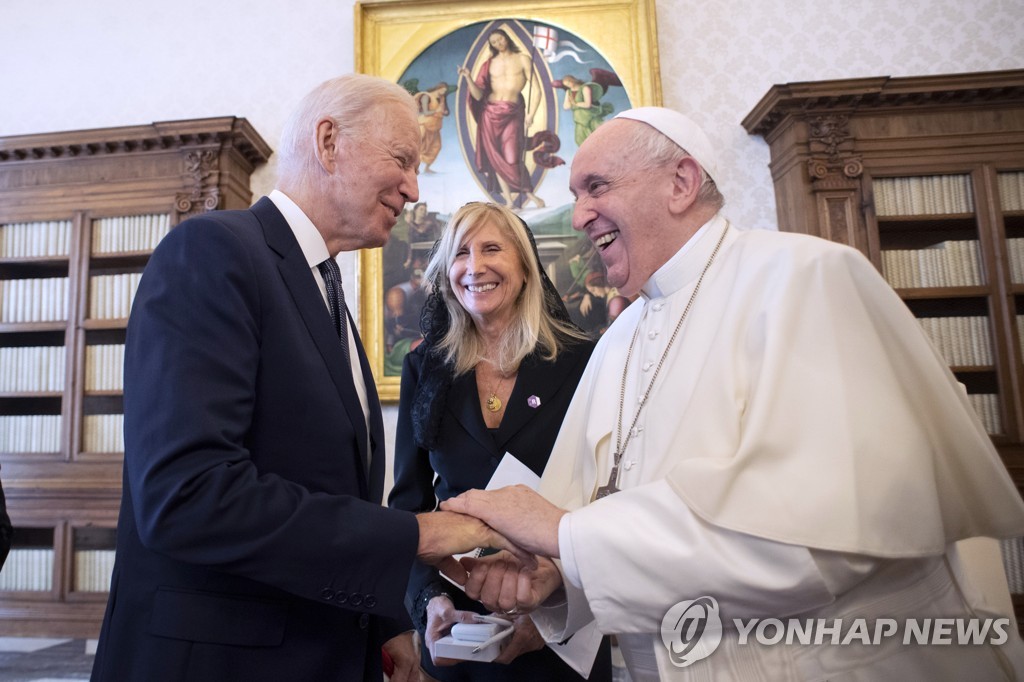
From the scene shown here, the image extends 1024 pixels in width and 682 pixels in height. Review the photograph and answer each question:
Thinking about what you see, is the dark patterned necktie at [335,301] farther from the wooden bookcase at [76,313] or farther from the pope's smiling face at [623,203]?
the wooden bookcase at [76,313]

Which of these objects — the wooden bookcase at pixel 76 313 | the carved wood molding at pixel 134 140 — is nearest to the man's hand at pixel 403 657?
the wooden bookcase at pixel 76 313

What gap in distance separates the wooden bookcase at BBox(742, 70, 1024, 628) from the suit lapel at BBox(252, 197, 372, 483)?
3.51 meters

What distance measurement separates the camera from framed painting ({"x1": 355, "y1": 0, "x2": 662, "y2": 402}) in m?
4.45

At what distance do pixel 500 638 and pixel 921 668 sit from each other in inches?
34.2

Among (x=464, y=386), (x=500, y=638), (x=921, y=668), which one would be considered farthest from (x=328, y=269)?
(x=921, y=668)

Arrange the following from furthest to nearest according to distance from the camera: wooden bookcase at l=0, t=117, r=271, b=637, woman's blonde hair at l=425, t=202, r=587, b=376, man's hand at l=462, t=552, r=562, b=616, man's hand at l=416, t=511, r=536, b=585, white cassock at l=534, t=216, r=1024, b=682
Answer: wooden bookcase at l=0, t=117, r=271, b=637, woman's blonde hair at l=425, t=202, r=587, b=376, man's hand at l=462, t=552, r=562, b=616, man's hand at l=416, t=511, r=536, b=585, white cassock at l=534, t=216, r=1024, b=682

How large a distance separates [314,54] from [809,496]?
478 cm

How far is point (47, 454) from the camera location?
4320mm

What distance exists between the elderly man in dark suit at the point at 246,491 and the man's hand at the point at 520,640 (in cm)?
43

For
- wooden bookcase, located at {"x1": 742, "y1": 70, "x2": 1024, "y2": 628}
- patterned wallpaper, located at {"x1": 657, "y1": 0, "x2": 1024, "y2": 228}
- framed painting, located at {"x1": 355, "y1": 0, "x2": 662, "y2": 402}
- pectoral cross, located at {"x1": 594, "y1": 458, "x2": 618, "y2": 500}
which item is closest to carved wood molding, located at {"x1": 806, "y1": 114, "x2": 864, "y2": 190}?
wooden bookcase, located at {"x1": 742, "y1": 70, "x2": 1024, "y2": 628}

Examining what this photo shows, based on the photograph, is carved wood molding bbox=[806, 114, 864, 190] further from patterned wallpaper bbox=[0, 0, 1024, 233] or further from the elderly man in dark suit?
the elderly man in dark suit

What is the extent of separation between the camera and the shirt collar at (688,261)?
168 cm

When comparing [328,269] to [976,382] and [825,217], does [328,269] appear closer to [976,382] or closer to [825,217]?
[825,217]

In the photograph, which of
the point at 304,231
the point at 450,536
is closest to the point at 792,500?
the point at 450,536
